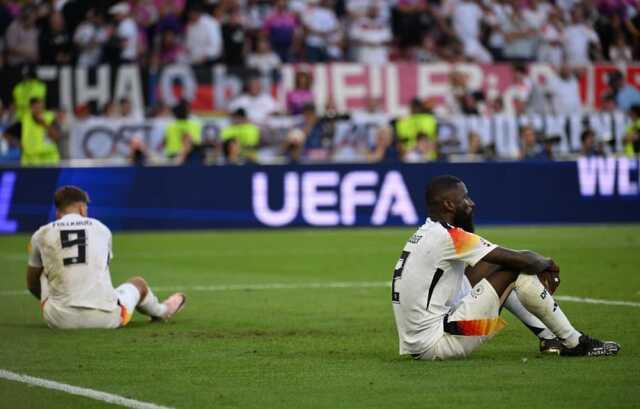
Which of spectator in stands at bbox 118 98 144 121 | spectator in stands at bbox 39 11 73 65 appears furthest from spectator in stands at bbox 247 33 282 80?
spectator in stands at bbox 39 11 73 65

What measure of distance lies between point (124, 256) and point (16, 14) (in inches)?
391

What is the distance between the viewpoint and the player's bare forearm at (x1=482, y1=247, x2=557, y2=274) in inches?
329

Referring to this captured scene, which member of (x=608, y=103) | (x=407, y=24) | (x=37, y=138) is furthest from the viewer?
(x=407, y=24)

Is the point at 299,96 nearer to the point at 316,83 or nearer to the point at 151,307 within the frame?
the point at 316,83

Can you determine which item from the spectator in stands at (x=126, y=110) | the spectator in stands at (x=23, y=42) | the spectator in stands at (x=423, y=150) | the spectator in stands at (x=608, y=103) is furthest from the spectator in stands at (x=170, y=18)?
the spectator in stands at (x=608, y=103)

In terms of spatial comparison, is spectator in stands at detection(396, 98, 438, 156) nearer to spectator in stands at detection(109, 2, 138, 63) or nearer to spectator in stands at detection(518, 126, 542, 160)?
spectator in stands at detection(518, 126, 542, 160)

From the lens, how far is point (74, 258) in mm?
10562

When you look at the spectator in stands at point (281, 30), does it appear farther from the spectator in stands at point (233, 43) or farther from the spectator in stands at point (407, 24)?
the spectator in stands at point (407, 24)

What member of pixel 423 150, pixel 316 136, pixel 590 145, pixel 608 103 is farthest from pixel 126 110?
pixel 608 103

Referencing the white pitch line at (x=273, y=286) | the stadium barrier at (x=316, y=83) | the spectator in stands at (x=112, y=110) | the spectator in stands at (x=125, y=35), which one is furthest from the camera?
the spectator in stands at (x=125, y=35)

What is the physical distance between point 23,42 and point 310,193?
7.72 metres

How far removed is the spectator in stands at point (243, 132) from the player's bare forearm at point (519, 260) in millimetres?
16465

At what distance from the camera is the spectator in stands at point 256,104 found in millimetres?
26312

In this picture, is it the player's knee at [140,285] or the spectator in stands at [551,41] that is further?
the spectator in stands at [551,41]
